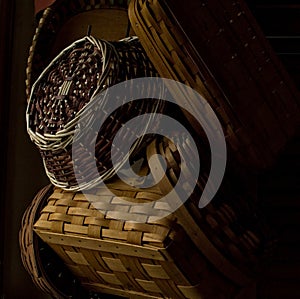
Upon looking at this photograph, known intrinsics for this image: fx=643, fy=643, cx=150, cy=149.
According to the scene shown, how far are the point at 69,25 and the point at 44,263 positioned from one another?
0.43m

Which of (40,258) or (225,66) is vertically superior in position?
(225,66)

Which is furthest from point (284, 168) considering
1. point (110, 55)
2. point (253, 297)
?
point (110, 55)

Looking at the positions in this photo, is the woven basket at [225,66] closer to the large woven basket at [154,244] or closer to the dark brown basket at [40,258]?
the large woven basket at [154,244]

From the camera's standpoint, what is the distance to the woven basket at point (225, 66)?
2.70ft

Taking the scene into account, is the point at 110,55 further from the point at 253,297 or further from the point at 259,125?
the point at 253,297

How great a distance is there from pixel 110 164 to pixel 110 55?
16 cm

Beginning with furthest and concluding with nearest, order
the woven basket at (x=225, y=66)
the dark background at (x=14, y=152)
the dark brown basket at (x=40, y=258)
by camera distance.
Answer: the dark background at (x=14, y=152), the dark brown basket at (x=40, y=258), the woven basket at (x=225, y=66)

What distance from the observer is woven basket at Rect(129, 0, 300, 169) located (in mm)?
824

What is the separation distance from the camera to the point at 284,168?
1.07m

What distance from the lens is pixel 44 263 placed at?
1.05 metres

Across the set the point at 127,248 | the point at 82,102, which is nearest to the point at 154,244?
the point at 127,248

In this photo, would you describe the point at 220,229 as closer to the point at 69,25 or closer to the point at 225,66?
the point at 225,66

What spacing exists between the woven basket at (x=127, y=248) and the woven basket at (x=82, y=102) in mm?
40

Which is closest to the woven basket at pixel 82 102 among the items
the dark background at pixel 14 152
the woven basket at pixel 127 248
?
the woven basket at pixel 127 248
